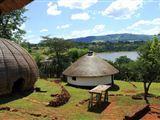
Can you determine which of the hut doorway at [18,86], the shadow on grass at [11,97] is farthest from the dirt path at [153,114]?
the hut doorway at [18,86]

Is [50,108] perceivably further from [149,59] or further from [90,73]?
[90,73]

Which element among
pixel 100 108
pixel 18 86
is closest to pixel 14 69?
pixel 18 86

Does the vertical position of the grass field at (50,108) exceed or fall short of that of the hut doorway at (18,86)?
it falls short

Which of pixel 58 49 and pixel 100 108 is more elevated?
pixel 58 49

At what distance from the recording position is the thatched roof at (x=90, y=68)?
34.5 m

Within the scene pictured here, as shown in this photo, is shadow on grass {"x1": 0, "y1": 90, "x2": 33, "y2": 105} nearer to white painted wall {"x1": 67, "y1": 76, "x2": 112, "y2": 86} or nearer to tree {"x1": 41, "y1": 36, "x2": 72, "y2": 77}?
white painted wall {"x1": 67, "y1": 76, "x2": 112, "y2": 86}

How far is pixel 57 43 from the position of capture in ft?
191

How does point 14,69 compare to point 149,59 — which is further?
point 149,59

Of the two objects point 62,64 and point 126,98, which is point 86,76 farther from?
point 62,64

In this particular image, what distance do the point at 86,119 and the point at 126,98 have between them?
897cm

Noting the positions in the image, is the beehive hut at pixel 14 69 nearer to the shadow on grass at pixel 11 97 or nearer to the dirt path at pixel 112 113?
the shadow on grass at pixel 11 97

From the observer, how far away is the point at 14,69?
77.6 ft

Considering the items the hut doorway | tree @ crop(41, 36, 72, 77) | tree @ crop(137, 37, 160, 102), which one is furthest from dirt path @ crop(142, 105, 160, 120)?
tree @ crop(41, 36, 72, 77)

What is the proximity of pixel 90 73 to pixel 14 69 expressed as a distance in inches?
487
